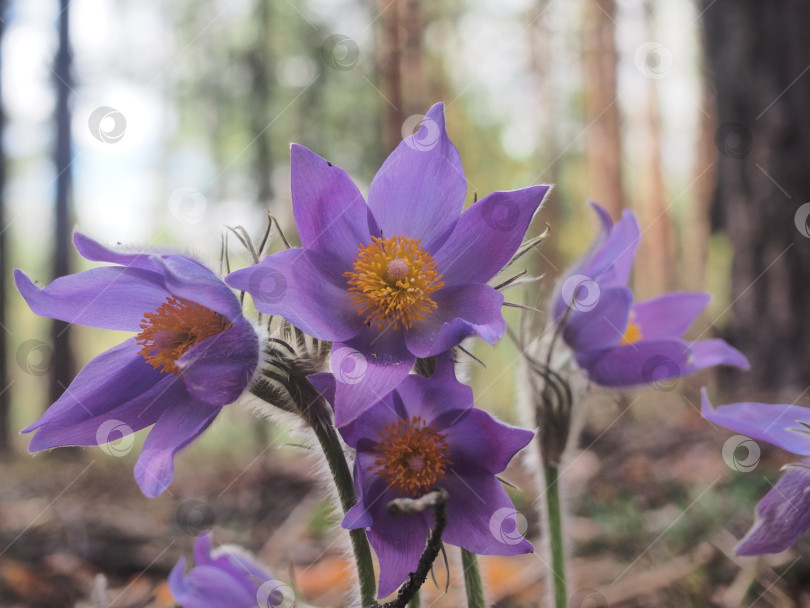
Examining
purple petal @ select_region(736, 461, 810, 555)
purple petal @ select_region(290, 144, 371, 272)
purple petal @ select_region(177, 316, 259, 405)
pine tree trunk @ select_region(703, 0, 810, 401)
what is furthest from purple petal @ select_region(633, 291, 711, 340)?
pine tree trunk @ select_region(703, 0, 810, 401)

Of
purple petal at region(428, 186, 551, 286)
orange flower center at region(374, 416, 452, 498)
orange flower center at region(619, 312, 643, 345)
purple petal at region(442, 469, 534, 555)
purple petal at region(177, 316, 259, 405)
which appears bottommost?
purple petal at region(442, 469, 534, 555)

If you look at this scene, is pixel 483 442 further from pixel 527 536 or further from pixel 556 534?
pixel 527 536

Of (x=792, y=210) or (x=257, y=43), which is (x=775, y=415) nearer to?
(x=792, y=210)

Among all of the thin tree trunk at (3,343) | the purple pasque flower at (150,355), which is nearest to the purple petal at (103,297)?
the purple pasque flower at (150,355)

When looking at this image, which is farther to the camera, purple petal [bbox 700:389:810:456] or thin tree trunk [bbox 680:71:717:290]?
thin tree trunk [bbox 680:71:717:290]

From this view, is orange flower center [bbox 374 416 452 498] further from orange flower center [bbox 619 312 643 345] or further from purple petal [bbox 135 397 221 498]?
orange flower center [bbox 619 312 643 345]

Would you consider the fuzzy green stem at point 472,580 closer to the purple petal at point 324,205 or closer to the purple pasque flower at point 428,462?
the purple pasque flower at point 428,462

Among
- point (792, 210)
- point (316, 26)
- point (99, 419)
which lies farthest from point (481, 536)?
point (316, 26)
